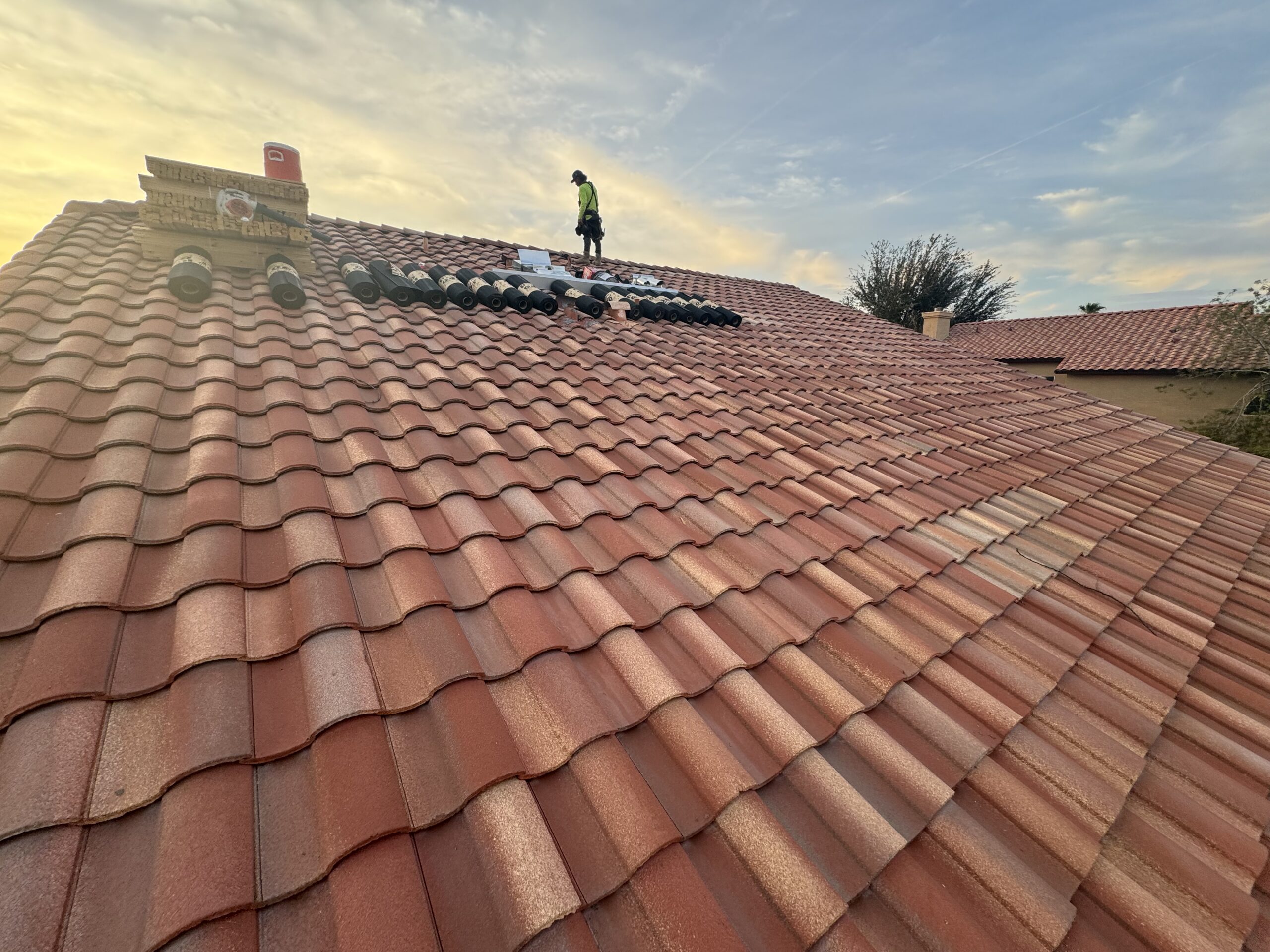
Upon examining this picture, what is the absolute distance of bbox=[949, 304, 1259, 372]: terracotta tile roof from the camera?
64.4 feet

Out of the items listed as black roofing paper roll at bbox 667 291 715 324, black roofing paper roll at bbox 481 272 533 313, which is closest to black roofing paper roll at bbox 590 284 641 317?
black roofing paper roll at bbox 667 291 715 324

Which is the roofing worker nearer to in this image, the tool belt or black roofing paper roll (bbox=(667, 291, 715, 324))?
the tool belt

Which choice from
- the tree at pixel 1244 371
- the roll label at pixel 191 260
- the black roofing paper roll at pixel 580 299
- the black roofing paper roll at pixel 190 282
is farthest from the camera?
the tree at pixel 1244 371

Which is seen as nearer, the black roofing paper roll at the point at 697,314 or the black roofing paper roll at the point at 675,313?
the black roofing paper roll at the point at 675,313

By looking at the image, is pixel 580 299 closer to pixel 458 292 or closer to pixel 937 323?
pixel 458 292

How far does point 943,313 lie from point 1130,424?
8.90m

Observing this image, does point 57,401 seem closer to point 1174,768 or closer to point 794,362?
point 1174,768

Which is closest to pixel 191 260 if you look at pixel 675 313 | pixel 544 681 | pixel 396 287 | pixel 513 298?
pixel 396 287

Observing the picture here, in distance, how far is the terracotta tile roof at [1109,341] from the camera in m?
19.6

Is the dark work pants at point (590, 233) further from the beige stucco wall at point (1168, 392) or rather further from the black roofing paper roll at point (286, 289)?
the beige stucco wall at point (1168, 392)

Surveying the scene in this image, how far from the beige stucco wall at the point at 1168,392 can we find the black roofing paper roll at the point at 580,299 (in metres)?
20.7

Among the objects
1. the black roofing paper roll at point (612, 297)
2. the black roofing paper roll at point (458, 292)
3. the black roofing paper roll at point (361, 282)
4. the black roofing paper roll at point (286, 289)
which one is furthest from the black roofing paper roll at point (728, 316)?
the black roofing paper roll at point (286, 289)

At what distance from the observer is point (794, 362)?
550 centimetres

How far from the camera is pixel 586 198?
32.8ft
